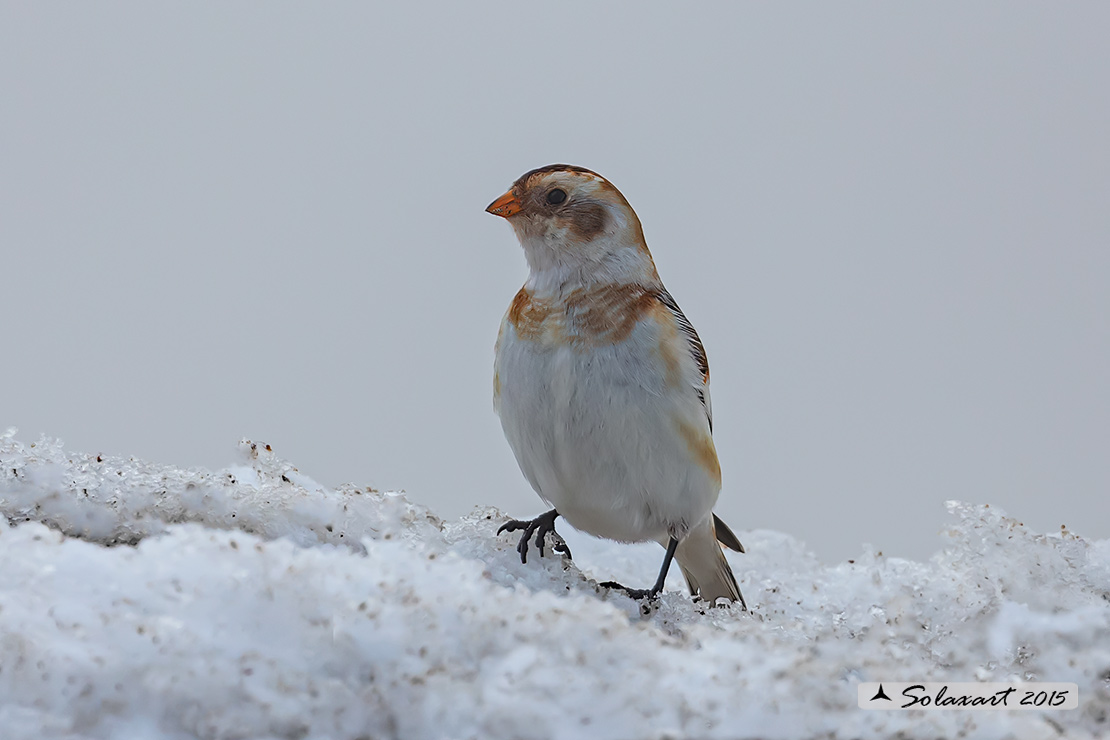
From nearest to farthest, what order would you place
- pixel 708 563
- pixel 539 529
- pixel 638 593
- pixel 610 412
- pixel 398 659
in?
pixel 398 659 < pixel 610 412 < pixel 638 593 < pixel 539 529 < pixel 708 563

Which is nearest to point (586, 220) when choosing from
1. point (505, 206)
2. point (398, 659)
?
point (505, 206)

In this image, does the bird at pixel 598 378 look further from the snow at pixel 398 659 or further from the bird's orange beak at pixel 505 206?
the snow at pixel 398 659

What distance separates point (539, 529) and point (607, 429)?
0.43m

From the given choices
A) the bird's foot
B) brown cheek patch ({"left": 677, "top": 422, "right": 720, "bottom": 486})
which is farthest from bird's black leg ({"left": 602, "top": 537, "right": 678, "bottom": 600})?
brown cheek patch ({"left": 677, "top": 422, "right": 720, "bottom": 486})

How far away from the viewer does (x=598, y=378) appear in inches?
96.3

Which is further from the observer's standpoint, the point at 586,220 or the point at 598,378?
the point at 586,220

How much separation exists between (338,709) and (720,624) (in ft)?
3.23

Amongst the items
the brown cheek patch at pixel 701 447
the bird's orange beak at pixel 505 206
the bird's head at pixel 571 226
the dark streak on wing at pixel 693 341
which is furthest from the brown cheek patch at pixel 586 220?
the brown cheek patch at pixel 701 447

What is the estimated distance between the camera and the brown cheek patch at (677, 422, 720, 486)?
2523 mm

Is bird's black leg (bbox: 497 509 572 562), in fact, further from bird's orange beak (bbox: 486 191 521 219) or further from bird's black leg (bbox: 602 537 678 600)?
bird's orange beak (bbox: 486 191 521 219)

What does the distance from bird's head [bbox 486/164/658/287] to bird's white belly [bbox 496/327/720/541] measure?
8.1 inches

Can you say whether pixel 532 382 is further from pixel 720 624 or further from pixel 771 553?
pixel 771 553

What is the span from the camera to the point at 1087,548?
2588 mm

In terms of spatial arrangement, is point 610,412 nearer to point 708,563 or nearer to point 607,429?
point 607,429
